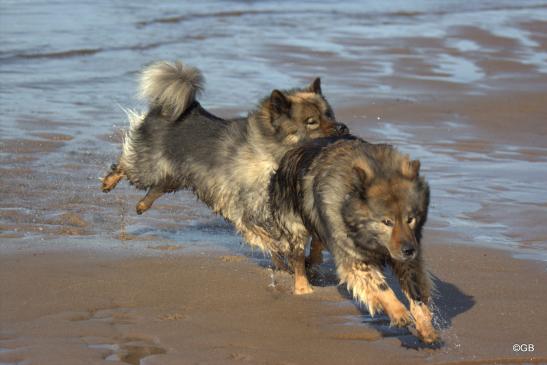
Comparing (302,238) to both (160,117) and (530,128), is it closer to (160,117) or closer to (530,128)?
(160,117)

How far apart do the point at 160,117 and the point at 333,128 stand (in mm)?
1526

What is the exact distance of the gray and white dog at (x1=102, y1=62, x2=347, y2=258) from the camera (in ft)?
21.7

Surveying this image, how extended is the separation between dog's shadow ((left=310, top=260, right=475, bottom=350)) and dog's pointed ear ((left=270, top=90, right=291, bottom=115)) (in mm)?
1037

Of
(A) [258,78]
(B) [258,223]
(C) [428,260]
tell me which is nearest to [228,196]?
(B) [258,223]

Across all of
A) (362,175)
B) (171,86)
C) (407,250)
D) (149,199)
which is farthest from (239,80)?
(407,250)

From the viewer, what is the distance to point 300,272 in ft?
20.6

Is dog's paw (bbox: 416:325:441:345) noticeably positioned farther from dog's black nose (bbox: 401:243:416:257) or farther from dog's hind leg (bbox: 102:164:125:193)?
dog's hind leg (bbox: 102:164:125:193)

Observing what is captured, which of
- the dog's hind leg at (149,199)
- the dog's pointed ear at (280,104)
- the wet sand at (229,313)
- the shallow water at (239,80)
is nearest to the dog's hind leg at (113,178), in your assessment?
the shallow water at (239,80)

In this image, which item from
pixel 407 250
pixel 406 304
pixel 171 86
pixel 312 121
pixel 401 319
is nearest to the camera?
pixel 407 250

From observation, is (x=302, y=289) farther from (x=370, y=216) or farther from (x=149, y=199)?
(x=149, y=199)

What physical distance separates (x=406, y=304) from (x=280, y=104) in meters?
1.55

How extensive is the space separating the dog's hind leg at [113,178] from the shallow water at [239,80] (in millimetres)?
133

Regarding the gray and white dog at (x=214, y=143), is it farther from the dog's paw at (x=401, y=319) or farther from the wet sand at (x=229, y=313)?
the dog's paw at (x=401, y=319)

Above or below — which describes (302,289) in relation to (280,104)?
below
